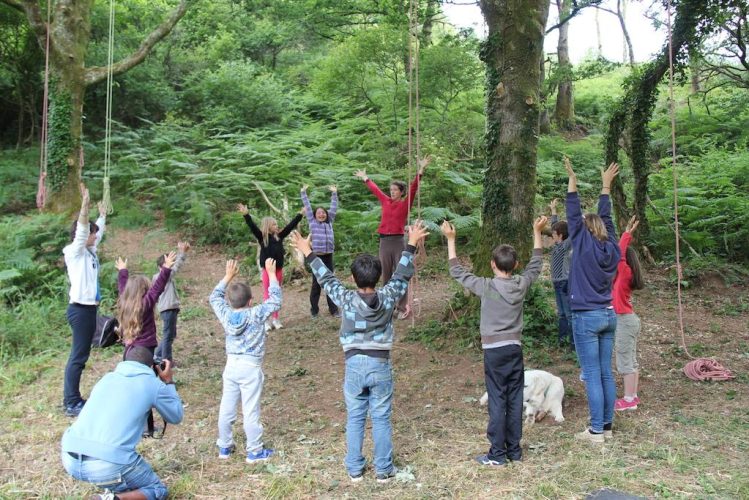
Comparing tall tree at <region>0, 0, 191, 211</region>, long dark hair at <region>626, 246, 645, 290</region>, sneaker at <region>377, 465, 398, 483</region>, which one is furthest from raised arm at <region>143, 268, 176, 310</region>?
tall tree at <region>0, 0, 191, 211</region>

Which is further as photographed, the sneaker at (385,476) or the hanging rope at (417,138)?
the hanging rope at (417,138)

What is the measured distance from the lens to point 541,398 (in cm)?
523

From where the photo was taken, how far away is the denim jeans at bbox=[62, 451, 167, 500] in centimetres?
358

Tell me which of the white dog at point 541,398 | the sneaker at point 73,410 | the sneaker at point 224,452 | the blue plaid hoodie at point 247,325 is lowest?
the sneaker at point 224,452

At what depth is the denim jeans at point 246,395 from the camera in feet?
14.9

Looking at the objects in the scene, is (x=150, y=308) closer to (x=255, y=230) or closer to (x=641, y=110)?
(x=255, y=230)

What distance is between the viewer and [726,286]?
9781mm

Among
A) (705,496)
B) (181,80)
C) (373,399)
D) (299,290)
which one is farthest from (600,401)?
(181,80)

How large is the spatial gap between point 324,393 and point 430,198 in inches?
307

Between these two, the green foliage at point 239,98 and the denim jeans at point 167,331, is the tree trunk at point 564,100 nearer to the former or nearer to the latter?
the green foliage at point 239,98

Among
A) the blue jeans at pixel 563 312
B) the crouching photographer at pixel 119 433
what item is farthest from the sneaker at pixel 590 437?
the crouching photographer at pixel 119 433

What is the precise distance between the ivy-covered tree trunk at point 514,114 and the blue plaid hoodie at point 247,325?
3435 mm

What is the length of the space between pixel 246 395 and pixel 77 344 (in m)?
2.32

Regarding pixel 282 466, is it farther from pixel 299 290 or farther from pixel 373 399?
pixel 299 290
